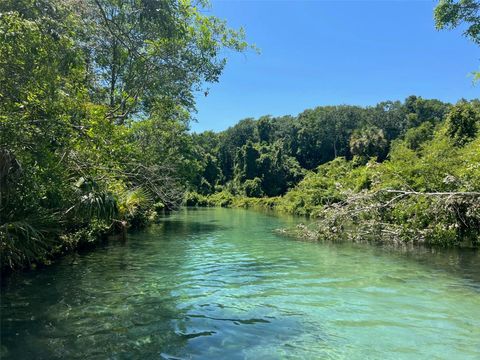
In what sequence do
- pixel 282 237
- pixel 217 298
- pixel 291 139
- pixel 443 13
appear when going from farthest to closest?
pixel 291 139 → pixel 282 237 → pixel 443 13 → pixel 217 298

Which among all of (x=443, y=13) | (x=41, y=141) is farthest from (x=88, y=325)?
(x=443, y=13)

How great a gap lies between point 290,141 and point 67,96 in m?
82.3

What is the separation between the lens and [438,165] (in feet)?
58.8

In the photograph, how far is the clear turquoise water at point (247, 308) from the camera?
6.13 meters

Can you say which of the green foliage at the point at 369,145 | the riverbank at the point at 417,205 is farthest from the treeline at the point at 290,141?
the riverbank at the point at 417,205

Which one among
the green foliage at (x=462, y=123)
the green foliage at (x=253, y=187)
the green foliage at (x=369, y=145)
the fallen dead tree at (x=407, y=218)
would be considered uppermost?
the green foliage at (x=369, y=145)

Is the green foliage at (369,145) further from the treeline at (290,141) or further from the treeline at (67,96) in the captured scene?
the treeline at (67,96)

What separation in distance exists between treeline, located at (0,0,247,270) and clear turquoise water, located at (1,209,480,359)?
60.4 inches

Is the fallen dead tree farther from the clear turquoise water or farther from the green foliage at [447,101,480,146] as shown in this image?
the green foliage at [447,101,480,146]

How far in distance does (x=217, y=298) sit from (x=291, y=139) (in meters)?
83.0

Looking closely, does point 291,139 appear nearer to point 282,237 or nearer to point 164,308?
point 282,237

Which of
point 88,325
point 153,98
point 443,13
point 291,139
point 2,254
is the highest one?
point 291,139

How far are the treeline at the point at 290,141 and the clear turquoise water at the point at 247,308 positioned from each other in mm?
Answer: 57756

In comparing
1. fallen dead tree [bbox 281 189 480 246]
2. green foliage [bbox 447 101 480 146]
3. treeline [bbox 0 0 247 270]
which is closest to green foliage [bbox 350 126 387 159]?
green foliage [bbox 447 101 480 146]
